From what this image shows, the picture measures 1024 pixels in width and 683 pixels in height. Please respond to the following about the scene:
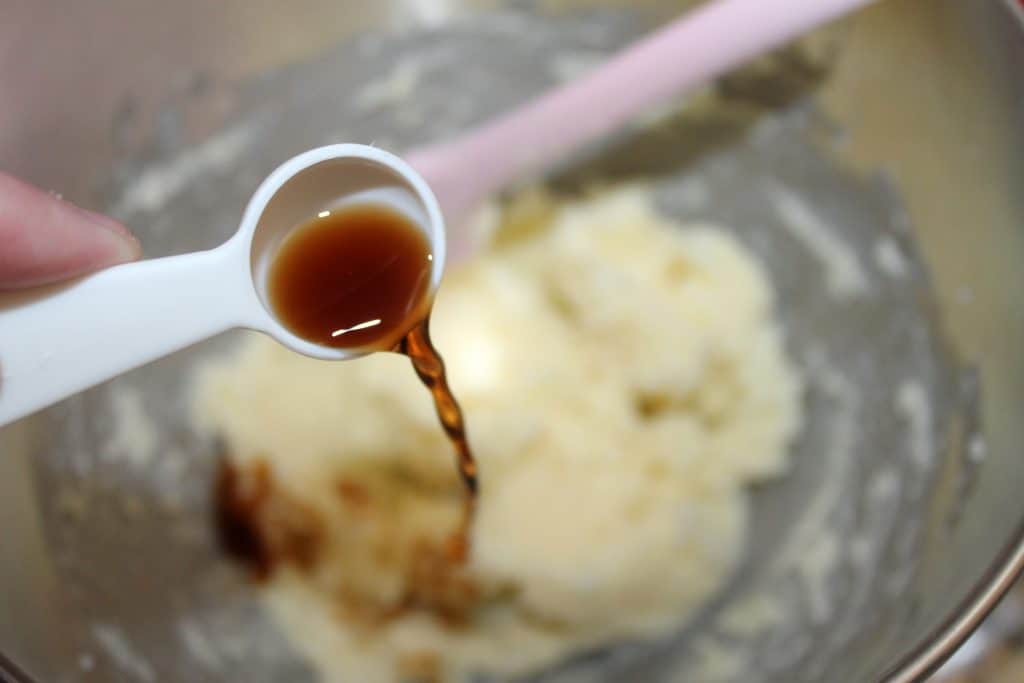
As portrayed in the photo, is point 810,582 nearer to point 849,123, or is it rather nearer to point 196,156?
point 849,123

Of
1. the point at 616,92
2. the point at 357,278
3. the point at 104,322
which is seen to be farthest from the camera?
the point at 616,92

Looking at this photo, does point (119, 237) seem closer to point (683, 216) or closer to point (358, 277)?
point (358, 277)

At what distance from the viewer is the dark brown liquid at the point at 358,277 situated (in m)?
0.78

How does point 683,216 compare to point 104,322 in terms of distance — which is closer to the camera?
point 104,322

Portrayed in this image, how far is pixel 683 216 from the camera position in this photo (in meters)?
1.39

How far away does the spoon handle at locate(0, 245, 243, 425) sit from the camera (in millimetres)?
671

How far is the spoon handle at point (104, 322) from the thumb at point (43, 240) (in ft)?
0.06

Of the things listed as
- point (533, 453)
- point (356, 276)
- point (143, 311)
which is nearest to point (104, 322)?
point (143, 311)

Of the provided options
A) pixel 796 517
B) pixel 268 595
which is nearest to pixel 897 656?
pixel 796 517

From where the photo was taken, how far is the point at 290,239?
2.60 ft

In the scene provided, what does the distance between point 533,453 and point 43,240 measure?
68 cm

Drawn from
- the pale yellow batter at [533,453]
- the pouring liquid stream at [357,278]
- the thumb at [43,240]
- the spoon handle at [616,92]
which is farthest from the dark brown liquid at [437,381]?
the spoon handle at [616,92]

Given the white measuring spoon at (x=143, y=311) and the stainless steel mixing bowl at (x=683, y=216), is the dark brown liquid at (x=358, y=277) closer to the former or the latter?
the white measuring spoon at (x=143, y=311)

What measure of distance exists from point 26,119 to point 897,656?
116 cm
